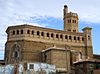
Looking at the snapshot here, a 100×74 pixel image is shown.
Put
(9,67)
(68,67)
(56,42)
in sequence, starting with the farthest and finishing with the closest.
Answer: (56,42), (68,67), (9,67)

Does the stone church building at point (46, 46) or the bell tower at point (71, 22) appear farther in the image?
the bell tower at point (71, 22)

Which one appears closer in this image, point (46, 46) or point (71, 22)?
point (46, 46)

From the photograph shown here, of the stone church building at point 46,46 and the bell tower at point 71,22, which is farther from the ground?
the bell tower at point 71,22

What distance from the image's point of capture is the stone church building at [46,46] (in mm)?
43219

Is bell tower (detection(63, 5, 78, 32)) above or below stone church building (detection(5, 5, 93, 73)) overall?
above

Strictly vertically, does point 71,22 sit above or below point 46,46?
above

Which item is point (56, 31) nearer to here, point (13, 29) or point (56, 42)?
point (56, 42)

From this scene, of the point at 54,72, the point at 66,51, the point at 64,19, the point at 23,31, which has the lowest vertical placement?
the point at 54,72

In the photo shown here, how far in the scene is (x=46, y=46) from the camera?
1949 inches

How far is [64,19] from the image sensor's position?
6278 cm

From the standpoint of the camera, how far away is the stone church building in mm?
43219

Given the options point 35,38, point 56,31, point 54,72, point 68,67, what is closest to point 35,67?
point 54,72

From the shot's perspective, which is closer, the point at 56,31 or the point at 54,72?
the point at 54,72

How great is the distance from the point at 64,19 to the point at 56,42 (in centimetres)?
1366
